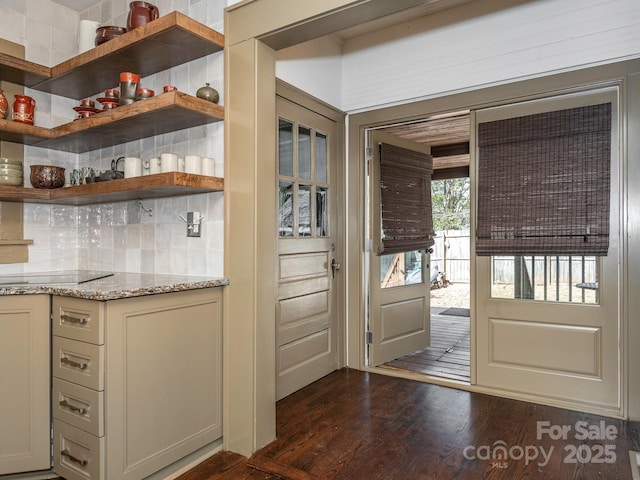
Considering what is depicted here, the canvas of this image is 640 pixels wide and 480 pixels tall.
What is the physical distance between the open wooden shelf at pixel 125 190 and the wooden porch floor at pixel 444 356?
2.27 m

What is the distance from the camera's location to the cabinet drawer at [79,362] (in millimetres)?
1662

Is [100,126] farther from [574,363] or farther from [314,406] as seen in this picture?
[574,363]

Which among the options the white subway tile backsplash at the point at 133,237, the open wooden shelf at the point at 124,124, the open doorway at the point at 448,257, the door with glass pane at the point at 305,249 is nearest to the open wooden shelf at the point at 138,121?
the open wooden shelf at the point at 124,124

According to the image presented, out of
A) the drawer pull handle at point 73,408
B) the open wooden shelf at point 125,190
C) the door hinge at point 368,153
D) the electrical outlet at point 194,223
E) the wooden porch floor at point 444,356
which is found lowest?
the wooden porch floor at point 444,356

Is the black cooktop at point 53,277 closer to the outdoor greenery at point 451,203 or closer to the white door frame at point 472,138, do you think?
the white door frame at point 472,138

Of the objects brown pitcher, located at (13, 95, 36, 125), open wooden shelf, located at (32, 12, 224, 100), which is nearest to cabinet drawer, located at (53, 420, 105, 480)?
brown pitcher, located at (13, 95, 36, 125)

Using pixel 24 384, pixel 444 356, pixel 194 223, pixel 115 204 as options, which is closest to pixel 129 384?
pixel 24 384

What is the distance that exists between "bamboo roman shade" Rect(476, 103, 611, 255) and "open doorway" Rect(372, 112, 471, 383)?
0.58m

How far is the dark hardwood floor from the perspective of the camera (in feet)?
6.28

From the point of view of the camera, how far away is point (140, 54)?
2219 mm

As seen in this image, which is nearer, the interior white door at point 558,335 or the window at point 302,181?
the interior white door at point 558,335

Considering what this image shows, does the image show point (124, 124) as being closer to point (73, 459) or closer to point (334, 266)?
point (73, 459)

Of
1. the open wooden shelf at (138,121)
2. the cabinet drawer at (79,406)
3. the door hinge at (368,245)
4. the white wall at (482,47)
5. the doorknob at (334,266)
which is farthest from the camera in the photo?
the door hinge at (368,245)

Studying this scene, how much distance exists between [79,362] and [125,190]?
35.1 inches
